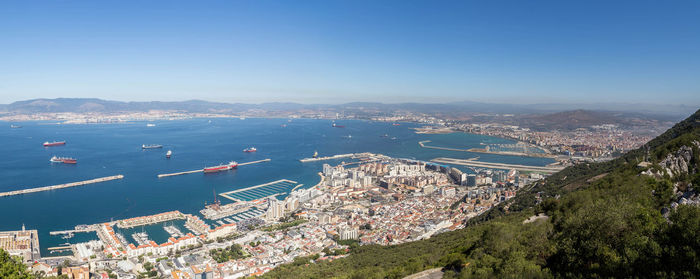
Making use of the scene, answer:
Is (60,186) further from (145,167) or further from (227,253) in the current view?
(227,253)

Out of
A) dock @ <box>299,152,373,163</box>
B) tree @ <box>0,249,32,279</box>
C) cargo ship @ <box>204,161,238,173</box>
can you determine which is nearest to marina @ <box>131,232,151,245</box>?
tree @ <box>0,249,32,279</box>

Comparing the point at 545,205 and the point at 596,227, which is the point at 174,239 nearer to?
the point at 545,205

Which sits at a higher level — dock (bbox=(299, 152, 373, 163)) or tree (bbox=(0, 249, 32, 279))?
tree (bbox=(0, 249, 32, 279))

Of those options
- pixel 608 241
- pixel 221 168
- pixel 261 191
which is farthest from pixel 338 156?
pixel 608 241

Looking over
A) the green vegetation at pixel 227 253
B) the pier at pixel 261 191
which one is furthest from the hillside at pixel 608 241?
the pier at pixel 261 191

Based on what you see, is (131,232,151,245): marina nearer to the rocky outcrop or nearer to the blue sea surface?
the blue sea surface

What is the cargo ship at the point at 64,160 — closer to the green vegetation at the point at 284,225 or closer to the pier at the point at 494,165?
the green vegetation at the point at 284,225

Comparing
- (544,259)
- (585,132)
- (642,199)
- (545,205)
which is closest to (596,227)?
(544,259)
